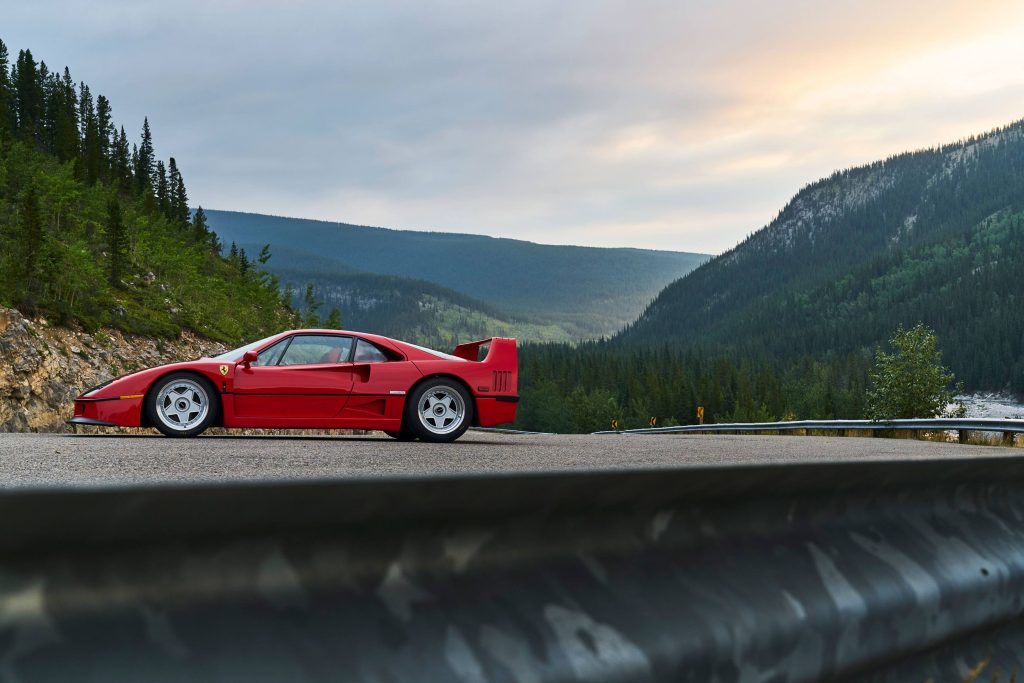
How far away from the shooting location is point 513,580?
1463 millimetres

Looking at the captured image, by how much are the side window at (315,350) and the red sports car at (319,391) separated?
1 cm

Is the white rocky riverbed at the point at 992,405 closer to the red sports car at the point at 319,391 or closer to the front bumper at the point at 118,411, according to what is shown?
the red sports car at the point at 319,391

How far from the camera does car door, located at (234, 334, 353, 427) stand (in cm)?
910

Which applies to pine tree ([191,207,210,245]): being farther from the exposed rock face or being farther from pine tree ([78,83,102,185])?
the exposed rock face

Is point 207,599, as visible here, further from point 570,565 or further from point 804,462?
point 804,462

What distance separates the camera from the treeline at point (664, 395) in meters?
119

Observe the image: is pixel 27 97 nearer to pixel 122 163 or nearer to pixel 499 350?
pixel 122 163

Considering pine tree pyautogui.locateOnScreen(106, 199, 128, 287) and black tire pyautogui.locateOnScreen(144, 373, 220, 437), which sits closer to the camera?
black tire pyautogui.locateOnScreen(144, 373, 220, 437)

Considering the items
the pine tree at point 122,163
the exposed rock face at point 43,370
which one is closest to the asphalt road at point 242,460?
the exposed rock face at point 43,370

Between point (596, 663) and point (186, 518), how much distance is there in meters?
0.71

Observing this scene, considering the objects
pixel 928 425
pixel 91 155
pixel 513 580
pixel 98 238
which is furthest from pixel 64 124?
pixel 513 580

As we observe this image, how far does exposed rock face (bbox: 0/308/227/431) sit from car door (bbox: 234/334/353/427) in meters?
19.9

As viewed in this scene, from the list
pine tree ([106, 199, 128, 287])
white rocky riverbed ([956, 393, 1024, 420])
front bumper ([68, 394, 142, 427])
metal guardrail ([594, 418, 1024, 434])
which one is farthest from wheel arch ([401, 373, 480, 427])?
white rocky riverbed ([956, 393, 1024, 420])

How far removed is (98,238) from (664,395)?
8520 centimetres
